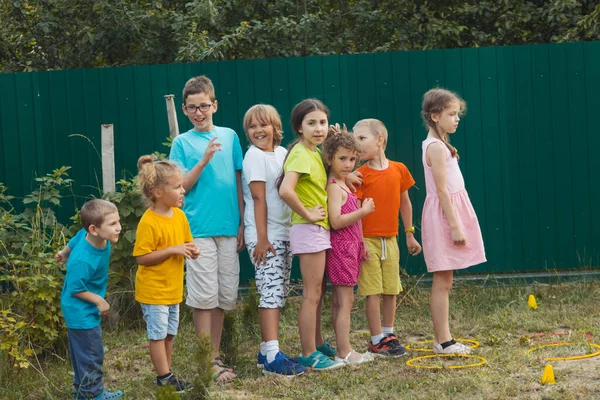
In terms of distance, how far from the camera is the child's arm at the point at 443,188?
5.06 metres

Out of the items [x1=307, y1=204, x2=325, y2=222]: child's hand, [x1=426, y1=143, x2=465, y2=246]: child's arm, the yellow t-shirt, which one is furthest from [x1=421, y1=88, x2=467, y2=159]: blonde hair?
the yellow t-shirt

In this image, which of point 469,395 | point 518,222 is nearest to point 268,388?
point 469,395

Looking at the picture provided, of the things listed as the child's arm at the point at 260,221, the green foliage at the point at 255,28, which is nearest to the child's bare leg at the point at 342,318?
the child's arm at the point at 260,221

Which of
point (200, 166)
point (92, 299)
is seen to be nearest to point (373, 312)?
point (200, 166)

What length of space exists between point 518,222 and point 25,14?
718 centimetres

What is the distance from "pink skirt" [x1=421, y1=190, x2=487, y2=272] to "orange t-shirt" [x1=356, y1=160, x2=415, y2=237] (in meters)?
0.24

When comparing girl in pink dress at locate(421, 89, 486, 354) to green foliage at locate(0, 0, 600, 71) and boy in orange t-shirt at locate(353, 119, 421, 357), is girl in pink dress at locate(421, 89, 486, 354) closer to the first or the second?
boy in orange t-shirt at locate(353, 119, 421, 357)

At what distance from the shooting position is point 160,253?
4426mm

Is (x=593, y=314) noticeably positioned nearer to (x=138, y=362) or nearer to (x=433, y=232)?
(x=433, y=232)

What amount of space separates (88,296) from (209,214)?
865 mm

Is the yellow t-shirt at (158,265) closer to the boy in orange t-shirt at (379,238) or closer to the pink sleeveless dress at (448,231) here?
the boy in orange t-shirt at (379,238)

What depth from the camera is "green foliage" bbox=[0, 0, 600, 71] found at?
32.9ft

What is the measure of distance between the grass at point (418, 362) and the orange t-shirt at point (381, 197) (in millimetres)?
800

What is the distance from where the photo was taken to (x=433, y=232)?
5176 millimetres
